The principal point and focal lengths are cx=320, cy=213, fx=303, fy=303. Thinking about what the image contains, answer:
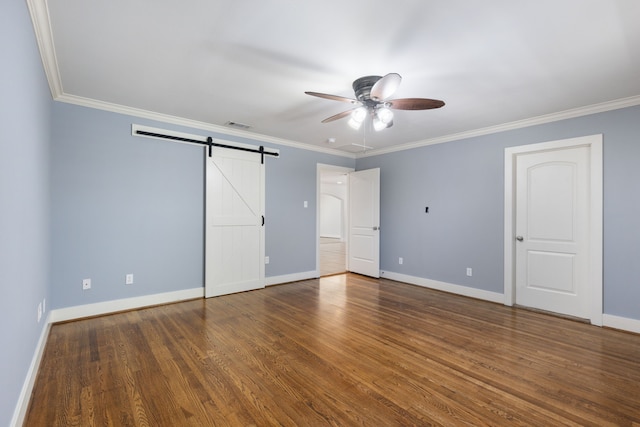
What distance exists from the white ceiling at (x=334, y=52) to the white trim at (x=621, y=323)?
91.9 inches

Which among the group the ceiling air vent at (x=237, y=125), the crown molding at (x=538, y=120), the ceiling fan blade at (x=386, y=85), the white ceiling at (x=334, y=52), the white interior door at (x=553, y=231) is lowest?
the white interior door at (x=553, y=231)

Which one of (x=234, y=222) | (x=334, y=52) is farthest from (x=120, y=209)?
(x=334, y=52)

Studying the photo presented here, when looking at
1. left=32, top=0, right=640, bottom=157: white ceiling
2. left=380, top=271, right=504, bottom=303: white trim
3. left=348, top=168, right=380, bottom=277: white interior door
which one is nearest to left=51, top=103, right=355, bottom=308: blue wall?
left=32, top=0, right=640, bottom=157: white ceiling

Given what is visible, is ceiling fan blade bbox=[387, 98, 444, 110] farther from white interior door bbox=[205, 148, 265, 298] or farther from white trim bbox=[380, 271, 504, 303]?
white trim bbox=[380, 271, 504, 303]

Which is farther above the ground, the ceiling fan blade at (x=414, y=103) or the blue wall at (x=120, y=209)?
the ceiling fan blade at (x=414, y=103)

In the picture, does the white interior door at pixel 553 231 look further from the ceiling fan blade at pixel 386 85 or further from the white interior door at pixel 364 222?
the ceiling fan blade at pixel 386 85

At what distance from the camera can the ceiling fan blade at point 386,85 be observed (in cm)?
212

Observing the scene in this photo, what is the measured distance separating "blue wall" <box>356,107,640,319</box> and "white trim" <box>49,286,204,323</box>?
3528 millimetres

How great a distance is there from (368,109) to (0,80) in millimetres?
2425

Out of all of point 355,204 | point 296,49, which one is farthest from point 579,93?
point 355,204

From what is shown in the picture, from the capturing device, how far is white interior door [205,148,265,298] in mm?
4477

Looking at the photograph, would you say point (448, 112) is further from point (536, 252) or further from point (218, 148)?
point (218, 148)

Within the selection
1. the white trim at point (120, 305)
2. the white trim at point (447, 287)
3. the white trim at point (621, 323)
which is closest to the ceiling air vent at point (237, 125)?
the white trim at point (120, 305)

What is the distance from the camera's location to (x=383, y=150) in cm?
584
